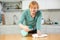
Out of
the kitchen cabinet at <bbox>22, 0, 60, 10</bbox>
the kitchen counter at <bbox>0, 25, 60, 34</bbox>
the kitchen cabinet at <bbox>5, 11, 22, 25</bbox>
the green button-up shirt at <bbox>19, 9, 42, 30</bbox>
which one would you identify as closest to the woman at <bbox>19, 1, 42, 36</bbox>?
the green button-up shirt at <bbox>19, 9, 42, 30</bbox>

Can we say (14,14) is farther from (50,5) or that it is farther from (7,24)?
(50,5)

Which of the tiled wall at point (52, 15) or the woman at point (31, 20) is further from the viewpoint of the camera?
the tiled wall at point (52, 15)

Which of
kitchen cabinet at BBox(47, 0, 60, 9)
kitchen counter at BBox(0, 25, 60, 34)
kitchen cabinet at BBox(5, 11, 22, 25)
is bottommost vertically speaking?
kitchen counter at BBox(0, 25, 60, 34)

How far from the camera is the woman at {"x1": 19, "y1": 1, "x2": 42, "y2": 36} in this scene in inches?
84.1

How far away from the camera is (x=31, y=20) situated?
2.22 m

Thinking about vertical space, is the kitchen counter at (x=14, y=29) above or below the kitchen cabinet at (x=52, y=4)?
below

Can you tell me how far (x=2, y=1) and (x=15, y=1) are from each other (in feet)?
1.18

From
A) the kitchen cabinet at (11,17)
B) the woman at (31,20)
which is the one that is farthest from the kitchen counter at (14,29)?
the woman at (31,20)

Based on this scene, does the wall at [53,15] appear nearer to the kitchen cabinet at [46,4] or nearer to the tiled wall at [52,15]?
the tiled wall at [52,15]

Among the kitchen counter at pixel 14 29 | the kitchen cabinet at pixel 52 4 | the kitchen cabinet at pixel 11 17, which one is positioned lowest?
the kitchen counter at pixel 14 29

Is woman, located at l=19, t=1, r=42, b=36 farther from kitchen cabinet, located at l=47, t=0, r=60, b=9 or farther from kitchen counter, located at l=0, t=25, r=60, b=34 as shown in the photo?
kitchen cabinet, located at l=47, t=0, r=60, b=9

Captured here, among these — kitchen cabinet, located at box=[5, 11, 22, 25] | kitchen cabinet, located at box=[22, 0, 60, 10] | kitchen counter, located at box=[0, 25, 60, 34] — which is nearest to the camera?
kitchen counter, located at box=[0, 25, 60, 34]

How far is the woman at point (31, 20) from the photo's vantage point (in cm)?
214

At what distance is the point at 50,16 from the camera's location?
415 cm
